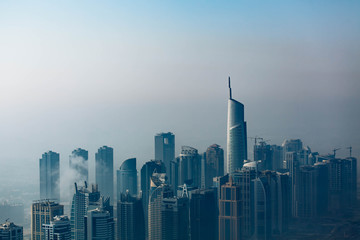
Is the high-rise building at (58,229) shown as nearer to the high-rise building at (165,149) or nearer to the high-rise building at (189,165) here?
the high-rise building at (189,165)

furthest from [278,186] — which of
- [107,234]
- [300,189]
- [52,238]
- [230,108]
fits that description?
[52,238]

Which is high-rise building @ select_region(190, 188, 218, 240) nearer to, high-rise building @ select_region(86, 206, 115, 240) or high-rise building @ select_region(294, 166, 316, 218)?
high-rise building @ select_region(86, 206, 115, 240)

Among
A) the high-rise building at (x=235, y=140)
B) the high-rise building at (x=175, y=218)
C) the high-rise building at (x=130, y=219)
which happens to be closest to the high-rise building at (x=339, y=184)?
the high-rise building at (x=235, y=140)

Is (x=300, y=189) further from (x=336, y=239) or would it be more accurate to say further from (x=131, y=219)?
(x=131, y=219)

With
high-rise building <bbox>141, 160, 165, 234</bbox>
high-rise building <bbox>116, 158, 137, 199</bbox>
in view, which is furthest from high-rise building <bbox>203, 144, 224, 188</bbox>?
high-rise building <bbox>116, 158, 137, 199</bbox>

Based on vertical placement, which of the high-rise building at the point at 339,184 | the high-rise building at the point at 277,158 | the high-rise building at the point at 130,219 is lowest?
the high-rise building at the point at 130,219

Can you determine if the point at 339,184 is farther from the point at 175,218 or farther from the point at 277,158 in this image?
the point at 175,218
